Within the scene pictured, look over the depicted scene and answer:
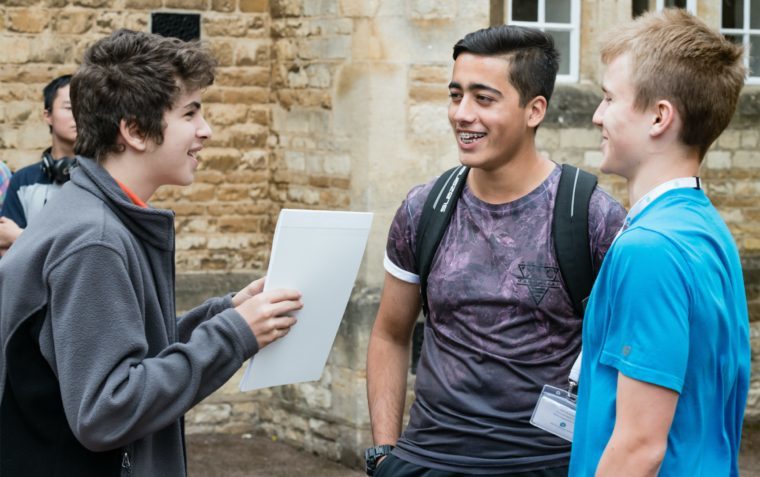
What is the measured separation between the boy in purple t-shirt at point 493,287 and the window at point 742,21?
6.08 meters

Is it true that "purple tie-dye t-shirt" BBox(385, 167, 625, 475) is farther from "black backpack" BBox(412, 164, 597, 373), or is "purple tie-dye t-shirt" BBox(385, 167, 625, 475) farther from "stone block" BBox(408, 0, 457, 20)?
"stone block" BBox(408, 0, 457, 20)

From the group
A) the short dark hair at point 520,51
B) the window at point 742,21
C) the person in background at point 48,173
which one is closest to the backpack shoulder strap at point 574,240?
the short dark hair at point 520,51

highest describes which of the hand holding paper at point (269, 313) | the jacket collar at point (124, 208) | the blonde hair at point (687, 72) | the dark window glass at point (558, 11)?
the dark window glass at point (558, 11)

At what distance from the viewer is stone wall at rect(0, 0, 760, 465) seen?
764cm

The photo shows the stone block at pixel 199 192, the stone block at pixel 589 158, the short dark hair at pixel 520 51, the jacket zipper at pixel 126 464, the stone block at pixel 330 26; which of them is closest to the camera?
the jacket zipper at pixel 126 464

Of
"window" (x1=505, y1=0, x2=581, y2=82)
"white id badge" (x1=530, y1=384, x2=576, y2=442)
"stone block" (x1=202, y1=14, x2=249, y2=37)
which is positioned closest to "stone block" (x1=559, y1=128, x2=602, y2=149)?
"window" (x1=505, y1=0, x2=581, y2=82)

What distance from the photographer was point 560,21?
8.76 metres

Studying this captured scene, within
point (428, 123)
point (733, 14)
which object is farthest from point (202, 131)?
point (733, 14)

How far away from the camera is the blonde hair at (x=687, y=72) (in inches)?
103

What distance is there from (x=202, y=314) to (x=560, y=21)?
5804 mm

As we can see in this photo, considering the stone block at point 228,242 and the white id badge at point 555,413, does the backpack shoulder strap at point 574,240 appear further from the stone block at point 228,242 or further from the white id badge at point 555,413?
the stone block at point 228,242

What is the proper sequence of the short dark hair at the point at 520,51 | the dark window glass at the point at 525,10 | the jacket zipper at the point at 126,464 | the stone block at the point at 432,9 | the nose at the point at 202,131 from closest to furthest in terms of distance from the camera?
the jacket zipper at the point at 126,464 → the nose at the point at 202,131 → the short dark hair at the point at 520,51 → the stone block at the point at 432,9 → the dark window glass at the point at 525,10

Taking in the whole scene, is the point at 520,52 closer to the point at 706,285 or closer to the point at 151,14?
the point at 706,285

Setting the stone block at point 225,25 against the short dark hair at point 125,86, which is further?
the stone block at point 225,25
